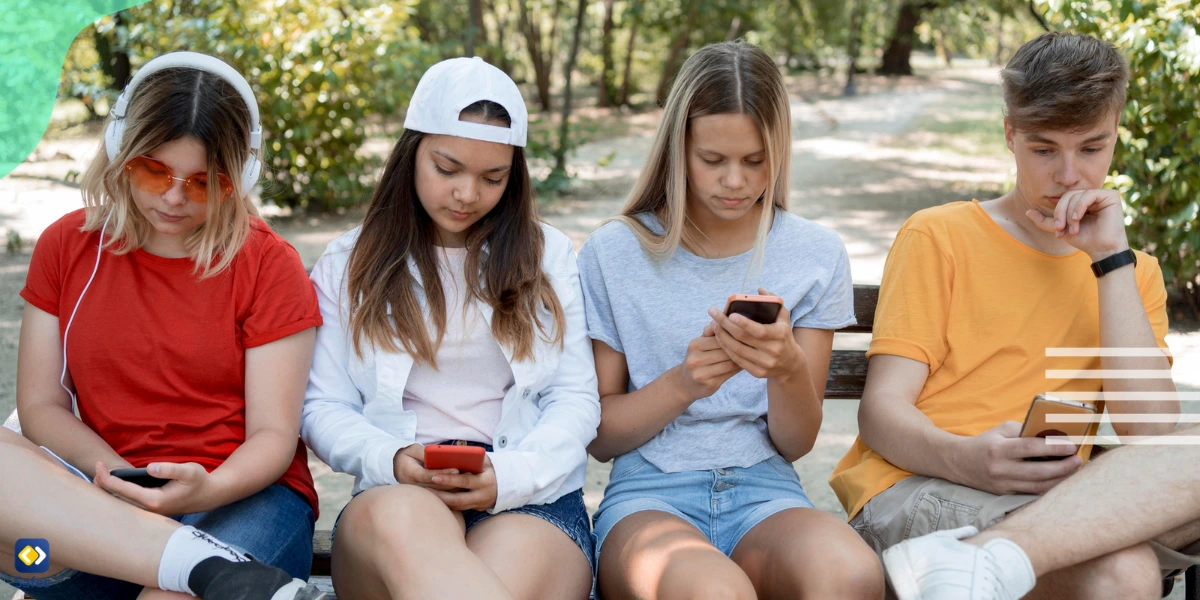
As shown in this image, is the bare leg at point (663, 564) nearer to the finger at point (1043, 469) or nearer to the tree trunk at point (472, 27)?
the finger at point (1043, 469)

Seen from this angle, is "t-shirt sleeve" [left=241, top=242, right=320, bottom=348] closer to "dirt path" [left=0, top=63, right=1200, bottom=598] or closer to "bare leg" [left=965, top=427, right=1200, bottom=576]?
"bare leg" [left=965, top=427, right=1200, bottom=576]

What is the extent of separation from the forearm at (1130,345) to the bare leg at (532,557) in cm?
134

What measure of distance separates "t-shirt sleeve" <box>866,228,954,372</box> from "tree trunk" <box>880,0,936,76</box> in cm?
2427

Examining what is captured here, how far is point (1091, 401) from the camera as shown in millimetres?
2625

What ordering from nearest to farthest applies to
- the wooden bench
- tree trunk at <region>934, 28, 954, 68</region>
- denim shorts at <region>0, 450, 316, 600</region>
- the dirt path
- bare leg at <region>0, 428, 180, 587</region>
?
1. bare leg at <region>0, 428, 180, 587</region>
2. denim shorts at <region>0, 450, 316, 600</region>
3. the wooden bench
4. the dirt path
5. tree trunk at <region>934, 28, 954, 68</region>

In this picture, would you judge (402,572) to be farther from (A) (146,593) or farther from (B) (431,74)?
(B) (431,74)

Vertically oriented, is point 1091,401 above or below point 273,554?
above

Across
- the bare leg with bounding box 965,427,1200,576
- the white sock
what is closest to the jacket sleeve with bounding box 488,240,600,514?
the white sock

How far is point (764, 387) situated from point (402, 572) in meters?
1.07

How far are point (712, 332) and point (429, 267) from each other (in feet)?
2.47

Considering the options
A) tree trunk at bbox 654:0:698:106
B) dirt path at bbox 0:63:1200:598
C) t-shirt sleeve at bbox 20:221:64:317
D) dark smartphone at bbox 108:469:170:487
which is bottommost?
dirt path at bbox 0:63:1200:598

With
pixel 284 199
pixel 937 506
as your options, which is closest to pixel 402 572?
pixel 937 506

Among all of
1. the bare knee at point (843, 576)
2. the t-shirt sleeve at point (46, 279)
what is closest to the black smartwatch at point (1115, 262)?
the bare knee at point (843, 576)

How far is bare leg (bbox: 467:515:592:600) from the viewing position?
2189 millimetres
